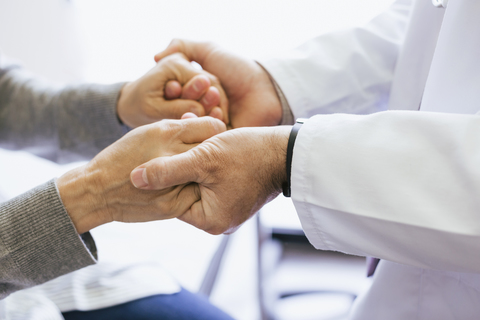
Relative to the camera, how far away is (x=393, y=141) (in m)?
0.45

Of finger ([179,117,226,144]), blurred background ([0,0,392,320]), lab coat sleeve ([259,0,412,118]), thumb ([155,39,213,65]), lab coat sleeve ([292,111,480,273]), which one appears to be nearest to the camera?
lab coat sleeve ([292,111,480,273])

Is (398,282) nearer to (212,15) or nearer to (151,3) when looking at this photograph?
(212,15)

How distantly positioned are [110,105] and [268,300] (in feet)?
2.59

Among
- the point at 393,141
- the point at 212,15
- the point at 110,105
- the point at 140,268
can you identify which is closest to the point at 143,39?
the point at 212,15

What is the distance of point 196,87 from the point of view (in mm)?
866

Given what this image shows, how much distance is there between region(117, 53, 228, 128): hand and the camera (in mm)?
875

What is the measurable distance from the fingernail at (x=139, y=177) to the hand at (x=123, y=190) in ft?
0.19

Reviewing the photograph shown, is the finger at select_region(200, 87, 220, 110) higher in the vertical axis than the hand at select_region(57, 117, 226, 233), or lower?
higher

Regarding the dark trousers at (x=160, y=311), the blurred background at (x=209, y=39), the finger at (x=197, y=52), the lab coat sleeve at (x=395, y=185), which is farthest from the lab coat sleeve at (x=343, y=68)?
the dark trousers at (x=160, y=311)

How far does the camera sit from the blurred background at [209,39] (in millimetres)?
1162

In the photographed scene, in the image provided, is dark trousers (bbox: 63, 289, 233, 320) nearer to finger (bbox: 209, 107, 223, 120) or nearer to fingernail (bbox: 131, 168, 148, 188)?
fingernail (bbox: 131, 168, 148, 188)

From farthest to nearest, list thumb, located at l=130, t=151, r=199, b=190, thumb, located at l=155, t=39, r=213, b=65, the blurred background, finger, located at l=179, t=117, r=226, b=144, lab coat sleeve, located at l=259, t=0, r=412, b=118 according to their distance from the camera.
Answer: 1. the blurred background
2. thumb, located at l=155, t=39, r=213, b=65
3. lab coat sleeve, located at l=259, t=0, r=412, b=118
4. finger, located at l=179, t=117, r=226, b=144
5. thumb, located at l=130, t=151, r=199, b=190

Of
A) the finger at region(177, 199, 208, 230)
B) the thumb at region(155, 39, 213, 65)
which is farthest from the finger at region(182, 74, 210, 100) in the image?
the finger at region(177, 199, 208, 230)

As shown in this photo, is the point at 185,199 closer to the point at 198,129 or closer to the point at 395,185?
the point at 198,129
